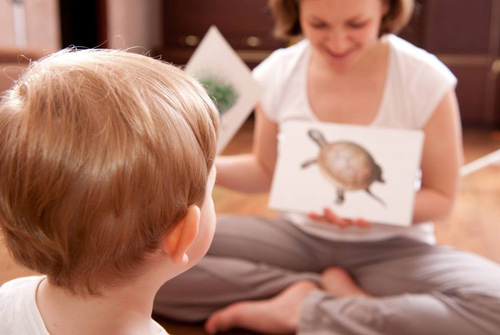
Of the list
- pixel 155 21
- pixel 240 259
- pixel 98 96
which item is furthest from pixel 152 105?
pixel 155 21

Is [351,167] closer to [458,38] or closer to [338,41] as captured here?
[338,41]

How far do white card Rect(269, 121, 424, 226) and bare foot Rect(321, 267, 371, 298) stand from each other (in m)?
0.14

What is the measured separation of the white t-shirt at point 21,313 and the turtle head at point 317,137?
70 centimetres

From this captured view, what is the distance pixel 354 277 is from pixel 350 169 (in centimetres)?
24

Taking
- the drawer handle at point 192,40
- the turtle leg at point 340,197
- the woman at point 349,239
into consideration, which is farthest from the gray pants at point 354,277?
the drawer handle at point 192,40

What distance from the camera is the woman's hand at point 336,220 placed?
1.17 m

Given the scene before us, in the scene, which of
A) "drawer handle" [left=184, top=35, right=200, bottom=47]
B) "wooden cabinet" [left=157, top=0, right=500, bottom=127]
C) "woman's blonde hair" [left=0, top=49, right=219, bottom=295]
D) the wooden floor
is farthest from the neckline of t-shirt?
"drawer handle" [left=184, top=35, right=200, bottom=47]

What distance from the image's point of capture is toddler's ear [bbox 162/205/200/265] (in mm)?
563

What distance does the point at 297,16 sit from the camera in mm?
1368

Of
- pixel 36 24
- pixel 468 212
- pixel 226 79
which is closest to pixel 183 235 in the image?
pixel 226 79

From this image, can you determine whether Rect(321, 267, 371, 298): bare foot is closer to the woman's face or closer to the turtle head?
→ the turtle head

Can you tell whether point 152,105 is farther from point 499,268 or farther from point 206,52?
point 499,268

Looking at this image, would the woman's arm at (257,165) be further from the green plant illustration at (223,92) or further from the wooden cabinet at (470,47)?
the wooden cabinet at (470,47)

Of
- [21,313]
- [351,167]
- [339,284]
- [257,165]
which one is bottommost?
[339,284]
